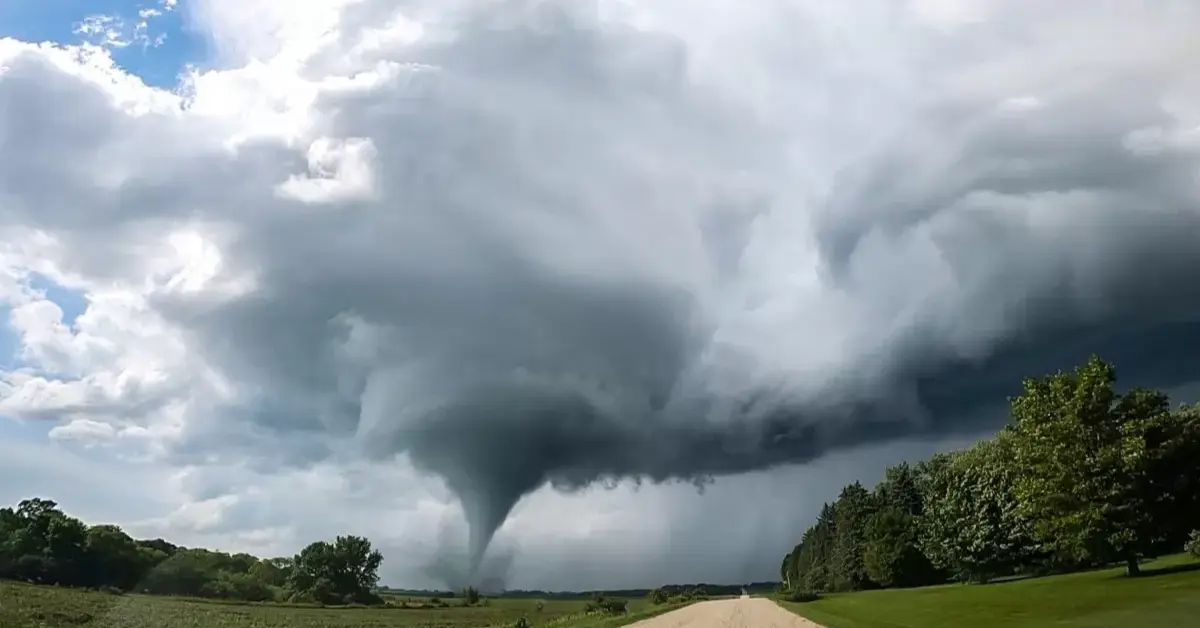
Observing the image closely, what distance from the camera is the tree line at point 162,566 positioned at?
148ft

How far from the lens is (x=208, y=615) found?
148 feet

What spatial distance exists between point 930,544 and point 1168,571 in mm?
48352

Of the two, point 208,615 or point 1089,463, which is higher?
point 1089,463

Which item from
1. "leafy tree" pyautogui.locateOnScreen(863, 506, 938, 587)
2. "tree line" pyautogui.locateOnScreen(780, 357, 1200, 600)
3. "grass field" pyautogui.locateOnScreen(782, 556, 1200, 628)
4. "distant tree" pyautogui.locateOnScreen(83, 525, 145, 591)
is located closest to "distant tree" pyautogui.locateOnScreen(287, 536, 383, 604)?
"distant tree" pyautogui.locateOnScreen(83, 525, 145, 591)

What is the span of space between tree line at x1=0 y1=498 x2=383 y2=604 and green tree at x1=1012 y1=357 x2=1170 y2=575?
157 ft

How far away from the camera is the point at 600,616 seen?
6581 cm

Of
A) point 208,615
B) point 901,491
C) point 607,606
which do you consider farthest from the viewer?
point 901,491

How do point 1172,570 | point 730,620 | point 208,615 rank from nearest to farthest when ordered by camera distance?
1. point 208,615
2. point 730,620
3. point 1172,570

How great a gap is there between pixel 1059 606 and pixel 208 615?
1709 inches

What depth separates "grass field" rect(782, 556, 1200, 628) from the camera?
42938 millimetres

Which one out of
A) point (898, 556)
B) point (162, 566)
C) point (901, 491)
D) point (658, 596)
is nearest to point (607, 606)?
point (658, 596)

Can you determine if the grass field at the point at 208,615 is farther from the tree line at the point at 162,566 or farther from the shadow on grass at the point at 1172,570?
the shadow on grass at the point at 1172,570

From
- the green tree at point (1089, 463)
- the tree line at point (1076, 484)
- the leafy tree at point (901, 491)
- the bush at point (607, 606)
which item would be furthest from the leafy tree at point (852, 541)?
the green tree at point (1089, 463)

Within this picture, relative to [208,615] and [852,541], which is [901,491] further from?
[208,615]
